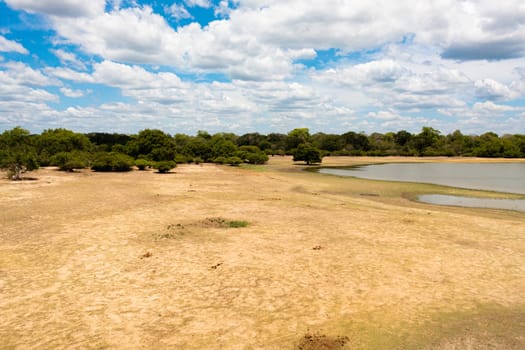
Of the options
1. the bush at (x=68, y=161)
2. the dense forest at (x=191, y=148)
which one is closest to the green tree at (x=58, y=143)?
the dense forest at (x=191, y=148)

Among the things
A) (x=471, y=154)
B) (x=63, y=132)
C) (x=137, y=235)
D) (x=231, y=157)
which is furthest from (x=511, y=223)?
(x=471, y=154)

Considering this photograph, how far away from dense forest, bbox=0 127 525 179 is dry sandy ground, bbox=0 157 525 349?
90.8ft

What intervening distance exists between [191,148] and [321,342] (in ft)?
241

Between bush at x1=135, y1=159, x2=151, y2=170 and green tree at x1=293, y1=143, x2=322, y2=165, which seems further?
green tree at x1=293, y1=143, x2=322, y2=165

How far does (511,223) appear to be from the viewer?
1833cm

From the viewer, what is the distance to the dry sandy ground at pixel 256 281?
7.11 m

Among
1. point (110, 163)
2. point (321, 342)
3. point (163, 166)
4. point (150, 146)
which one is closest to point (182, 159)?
point (150, 146)

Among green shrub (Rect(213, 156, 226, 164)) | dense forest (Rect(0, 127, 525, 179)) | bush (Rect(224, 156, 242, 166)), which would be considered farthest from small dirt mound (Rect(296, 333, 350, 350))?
green shrub (Rect(213, 156, 226, 164))

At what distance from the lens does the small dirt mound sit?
658cm

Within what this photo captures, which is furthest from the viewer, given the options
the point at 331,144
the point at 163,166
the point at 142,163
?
the point at 331,144

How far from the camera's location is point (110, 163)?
159 ft

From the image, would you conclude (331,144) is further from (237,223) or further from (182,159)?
(237,223)

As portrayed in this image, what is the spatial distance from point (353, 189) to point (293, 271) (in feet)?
83.4

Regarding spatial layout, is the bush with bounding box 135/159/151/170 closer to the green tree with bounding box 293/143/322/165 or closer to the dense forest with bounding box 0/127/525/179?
the dense forest with bounding box 0/127/525/179
